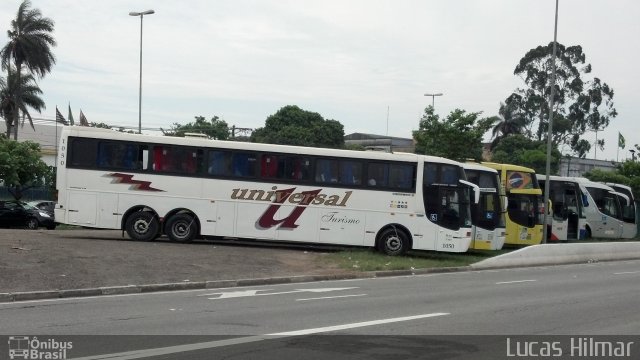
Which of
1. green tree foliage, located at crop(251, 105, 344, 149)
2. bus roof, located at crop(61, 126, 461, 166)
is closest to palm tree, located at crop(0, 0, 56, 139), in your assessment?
green tree foliage, located at crop(251, 105, 344, 149)

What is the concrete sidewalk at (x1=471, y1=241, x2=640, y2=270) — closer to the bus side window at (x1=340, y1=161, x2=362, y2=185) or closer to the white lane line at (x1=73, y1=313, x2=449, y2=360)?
the bus side window at (x1=340, y1=161, x2=362, y2=185)

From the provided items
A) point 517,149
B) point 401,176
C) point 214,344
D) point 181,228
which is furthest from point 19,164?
point 517,149

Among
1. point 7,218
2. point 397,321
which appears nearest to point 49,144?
point 7,218

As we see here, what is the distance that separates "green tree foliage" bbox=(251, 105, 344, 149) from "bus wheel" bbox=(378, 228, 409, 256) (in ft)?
144

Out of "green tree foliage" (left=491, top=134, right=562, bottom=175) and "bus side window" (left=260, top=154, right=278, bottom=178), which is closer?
"bus side window" (left=260, top=154, right=278, bottom=178)

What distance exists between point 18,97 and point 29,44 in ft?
15.7

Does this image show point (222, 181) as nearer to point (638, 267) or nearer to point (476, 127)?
point (638, 267)

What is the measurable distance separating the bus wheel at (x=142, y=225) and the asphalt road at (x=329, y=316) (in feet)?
25.6

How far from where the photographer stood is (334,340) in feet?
32.4

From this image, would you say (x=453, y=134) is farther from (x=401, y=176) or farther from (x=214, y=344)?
(x=214, y=344)

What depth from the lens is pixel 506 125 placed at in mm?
81812

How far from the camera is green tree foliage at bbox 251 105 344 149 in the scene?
69.3m

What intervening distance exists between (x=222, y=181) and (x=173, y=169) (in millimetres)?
1628

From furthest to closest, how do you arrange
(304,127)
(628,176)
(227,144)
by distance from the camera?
(304,127) < (628,176) < (227,144)
